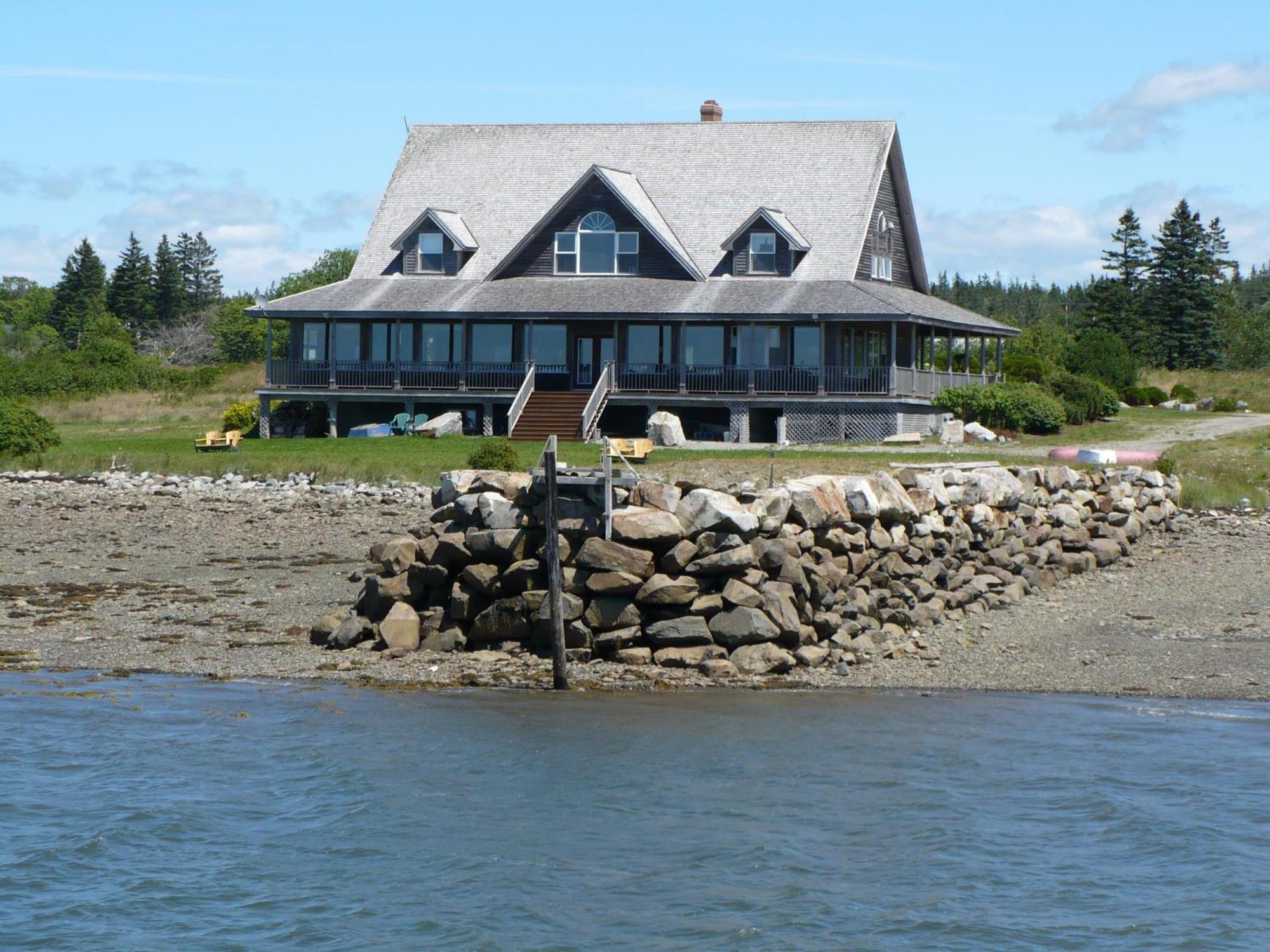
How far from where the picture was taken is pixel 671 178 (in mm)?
45688

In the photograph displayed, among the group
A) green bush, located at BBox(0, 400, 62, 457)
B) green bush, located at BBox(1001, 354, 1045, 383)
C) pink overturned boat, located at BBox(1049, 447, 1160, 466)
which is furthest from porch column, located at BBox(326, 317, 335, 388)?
green bush, located at BBox(1001, 354, 1045, 383)

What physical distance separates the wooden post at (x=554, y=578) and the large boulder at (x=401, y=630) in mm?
1809

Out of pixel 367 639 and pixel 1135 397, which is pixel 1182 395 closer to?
pixel 1135 397

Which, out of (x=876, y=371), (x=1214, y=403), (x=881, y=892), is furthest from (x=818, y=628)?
(x=1214, y=403)

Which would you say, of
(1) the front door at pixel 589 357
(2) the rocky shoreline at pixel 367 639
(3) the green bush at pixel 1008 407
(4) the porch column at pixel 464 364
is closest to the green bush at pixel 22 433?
(2) the rocky shoreline at pixel 367 639

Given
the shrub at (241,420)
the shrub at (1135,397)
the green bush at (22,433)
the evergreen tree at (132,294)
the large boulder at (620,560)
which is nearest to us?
the large boulder at (620,560)

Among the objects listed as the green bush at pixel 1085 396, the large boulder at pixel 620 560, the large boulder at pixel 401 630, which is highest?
the green bush at pixel 1085 396

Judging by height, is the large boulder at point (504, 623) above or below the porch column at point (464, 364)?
below

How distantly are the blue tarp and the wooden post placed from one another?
23.5 m

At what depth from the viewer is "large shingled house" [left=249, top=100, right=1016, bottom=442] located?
40375 millimetres

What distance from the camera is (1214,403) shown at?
A: 50.6m

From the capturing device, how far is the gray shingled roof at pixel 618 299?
39.9 m

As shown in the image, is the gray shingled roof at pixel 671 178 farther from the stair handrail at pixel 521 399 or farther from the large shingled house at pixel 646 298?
the stair handrail at pixel 521 399

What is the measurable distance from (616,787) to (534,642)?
4.89 meters
